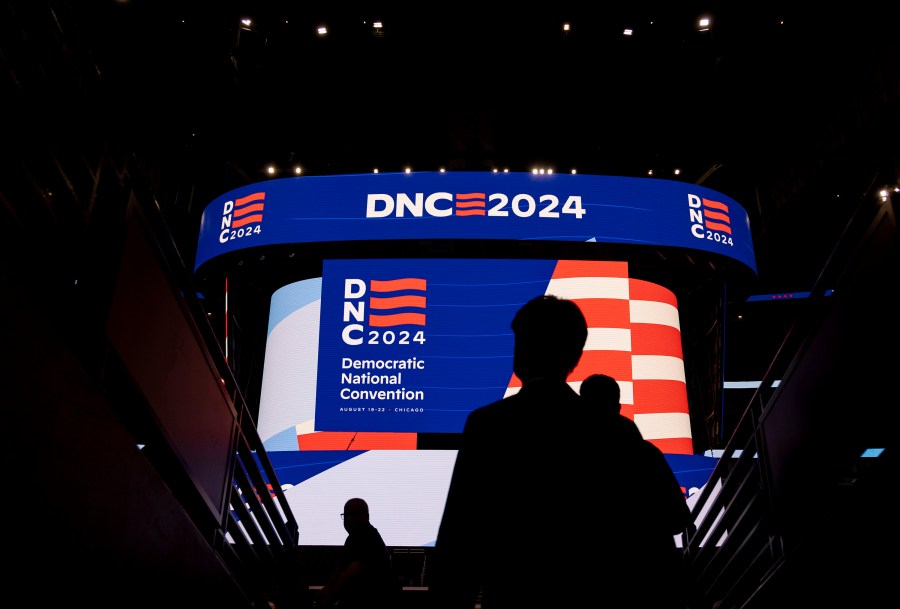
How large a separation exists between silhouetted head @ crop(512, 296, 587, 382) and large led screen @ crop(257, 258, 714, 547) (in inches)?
225

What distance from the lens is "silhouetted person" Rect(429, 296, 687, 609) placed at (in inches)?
51.3

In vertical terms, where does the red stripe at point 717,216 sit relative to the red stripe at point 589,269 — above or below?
above

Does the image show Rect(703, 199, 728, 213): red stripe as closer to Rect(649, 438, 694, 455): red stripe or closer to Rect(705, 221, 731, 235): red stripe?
Rect(705, 221, 731, 235): red stripe

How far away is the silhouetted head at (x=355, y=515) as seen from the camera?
3.72 meters

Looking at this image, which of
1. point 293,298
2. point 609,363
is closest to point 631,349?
point 609,363

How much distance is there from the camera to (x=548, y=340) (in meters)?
1.50

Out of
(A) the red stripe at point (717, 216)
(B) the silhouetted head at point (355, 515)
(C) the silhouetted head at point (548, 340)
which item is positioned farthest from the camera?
(A) the red stripe at point (717, 216)

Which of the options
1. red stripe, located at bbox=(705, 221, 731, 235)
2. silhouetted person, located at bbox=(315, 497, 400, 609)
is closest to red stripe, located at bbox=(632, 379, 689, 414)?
red stripe, located at bbox=(705, 221, 731, 235)

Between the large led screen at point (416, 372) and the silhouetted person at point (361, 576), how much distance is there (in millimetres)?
3335

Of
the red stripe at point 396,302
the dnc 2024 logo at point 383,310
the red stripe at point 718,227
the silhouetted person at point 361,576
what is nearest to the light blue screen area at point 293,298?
the dnc 2024 logo at point 383,310

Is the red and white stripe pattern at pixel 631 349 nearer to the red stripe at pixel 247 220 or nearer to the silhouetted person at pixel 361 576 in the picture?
the red stripe at pixel 247 220

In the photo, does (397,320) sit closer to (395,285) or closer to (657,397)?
(395,285)

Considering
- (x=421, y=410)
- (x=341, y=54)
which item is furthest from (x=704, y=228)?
(x=341, y=54)

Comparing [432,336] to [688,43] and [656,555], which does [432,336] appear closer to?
[688,43]
